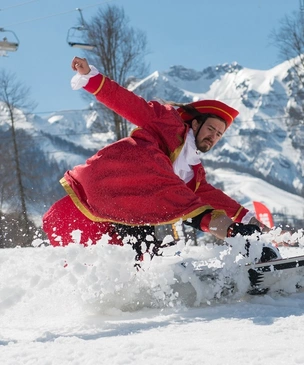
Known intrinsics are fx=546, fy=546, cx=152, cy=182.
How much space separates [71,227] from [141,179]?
2.00 feet

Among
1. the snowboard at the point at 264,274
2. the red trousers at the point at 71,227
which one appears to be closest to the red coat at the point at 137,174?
the red trousers at the point at 71,227

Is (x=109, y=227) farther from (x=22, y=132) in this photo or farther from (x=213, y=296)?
(x=22, y=132)

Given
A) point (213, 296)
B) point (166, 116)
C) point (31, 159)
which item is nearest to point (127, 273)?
point (213, 296)

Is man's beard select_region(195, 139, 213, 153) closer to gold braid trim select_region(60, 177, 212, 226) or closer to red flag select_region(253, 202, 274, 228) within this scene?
gold braid trim select_region(60, 177, 212, 226)

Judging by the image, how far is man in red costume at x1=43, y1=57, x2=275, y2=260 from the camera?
3020 mm

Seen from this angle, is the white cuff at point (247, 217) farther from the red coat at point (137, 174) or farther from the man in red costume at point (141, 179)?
the red coat at point (137, 174)

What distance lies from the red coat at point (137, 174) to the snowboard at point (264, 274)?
0.36m

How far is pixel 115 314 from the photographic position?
2.63m

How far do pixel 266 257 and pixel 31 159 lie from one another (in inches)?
574

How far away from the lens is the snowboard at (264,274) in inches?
112

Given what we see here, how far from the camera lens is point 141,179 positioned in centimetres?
306

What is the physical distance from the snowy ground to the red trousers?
140mm

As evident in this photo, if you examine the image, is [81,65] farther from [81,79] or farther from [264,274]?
[264,274]

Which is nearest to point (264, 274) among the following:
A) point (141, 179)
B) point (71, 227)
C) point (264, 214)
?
point (141, 179)
